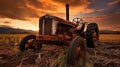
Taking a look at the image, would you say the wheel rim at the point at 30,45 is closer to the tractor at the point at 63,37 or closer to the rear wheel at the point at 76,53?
the tractor at the point at 63,37

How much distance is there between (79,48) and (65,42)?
5.23 feet

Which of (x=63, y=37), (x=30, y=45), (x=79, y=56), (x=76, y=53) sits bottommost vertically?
(x=79, y=56)

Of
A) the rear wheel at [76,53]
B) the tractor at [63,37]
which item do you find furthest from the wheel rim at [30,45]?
the rear wheel at [76,53]

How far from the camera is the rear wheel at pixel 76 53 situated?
5802 mm

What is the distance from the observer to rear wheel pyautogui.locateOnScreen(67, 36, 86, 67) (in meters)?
5.80

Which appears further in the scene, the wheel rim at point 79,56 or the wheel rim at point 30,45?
the wheel rim at point 30,45

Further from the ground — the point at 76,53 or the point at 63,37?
the point at 63,37

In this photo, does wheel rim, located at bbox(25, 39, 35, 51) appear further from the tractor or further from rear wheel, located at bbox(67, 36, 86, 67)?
rear wheel, located at bbox(67, 36, 86, 67)

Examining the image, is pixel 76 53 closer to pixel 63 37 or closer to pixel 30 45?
pixel 63 37

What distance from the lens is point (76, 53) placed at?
6086 mm

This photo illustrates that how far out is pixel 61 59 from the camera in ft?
22.8

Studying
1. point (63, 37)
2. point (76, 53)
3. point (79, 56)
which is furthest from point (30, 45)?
point (76, 53)

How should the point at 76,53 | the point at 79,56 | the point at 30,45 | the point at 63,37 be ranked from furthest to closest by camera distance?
the point at 30,45 < the point at 63,37 < the point at 79,56 < the point at 76,53

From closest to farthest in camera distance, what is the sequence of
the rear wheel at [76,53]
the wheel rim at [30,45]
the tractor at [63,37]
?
the rear wheel at [76,53] → the tractor at [63,37] → the wheel rim at [30,45]
